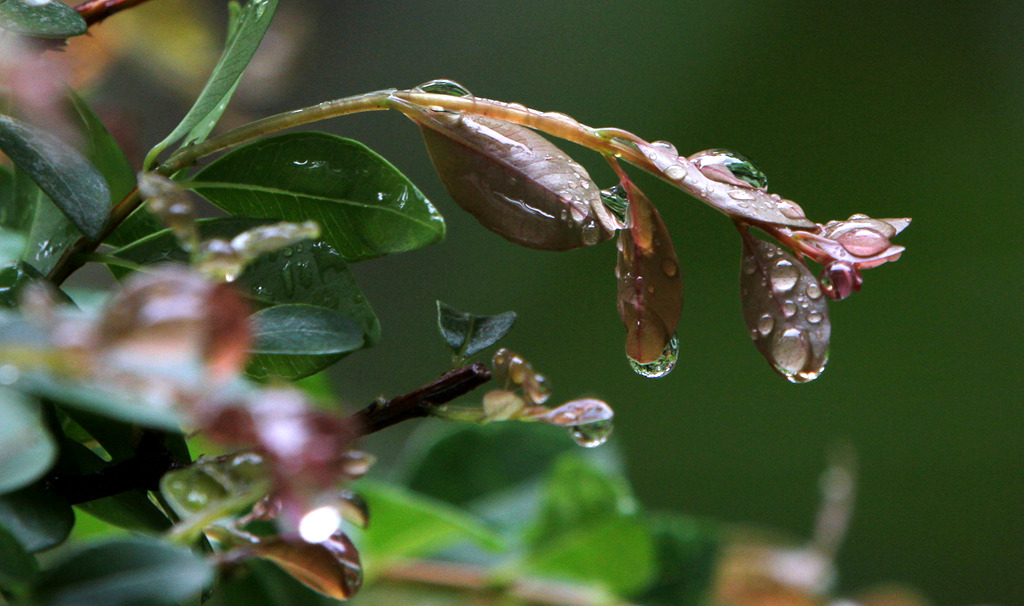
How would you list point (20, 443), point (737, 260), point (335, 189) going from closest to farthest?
point (20, 443) < point (335, 189) < point (737, 260)

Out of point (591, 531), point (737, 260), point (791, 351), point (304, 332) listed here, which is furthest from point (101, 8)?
point (737, 260)

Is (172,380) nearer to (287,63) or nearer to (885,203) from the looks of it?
(287,63)

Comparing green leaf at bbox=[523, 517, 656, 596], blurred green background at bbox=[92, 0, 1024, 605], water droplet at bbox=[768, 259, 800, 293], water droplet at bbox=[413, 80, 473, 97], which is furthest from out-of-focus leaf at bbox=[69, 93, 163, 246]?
blurred green background at bbox=[92, 0, 1024, 605]

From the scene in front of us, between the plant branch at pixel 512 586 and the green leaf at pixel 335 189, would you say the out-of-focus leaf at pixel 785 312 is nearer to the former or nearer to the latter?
the green leaf at pixel 335 189

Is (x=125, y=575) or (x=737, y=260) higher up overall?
(x=125, y=575)

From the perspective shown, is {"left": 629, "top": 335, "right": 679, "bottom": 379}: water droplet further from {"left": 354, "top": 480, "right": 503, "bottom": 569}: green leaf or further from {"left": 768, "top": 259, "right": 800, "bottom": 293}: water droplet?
{"left": 354, "top": 480, "right": 503, "bottom": 569}: green leaf

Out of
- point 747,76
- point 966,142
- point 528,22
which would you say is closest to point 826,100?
point 747,76

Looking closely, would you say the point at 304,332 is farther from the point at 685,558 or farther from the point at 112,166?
the point at 685,558
